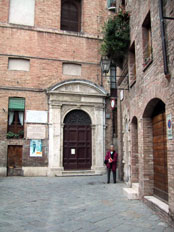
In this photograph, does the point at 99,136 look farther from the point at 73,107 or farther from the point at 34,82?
the point at 34,82

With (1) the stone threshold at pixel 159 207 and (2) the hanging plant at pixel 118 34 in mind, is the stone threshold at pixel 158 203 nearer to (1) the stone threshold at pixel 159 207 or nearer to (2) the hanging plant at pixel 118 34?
(1) the stone threshold at pixel 159 207

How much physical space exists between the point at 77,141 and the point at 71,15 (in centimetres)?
816

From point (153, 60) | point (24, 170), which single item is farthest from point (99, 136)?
point (153, 60)

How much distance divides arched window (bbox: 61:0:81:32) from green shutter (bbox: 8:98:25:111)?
17.9ft

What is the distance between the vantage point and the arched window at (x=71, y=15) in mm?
15334

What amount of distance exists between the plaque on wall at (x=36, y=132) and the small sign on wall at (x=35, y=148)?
0.28 metres

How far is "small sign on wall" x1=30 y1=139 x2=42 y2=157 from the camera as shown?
13266mm

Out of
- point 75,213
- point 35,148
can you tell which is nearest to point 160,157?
point 75,213

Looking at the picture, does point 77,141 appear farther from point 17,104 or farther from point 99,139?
point 17,104

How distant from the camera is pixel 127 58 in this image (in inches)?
351

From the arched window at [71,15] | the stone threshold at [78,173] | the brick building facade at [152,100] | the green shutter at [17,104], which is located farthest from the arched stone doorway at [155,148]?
the arched window at [71,15]

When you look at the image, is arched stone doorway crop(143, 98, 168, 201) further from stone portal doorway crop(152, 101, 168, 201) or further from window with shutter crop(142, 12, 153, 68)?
window with shutter crop(142, 12, 153, 68)

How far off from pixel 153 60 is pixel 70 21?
1117 cm

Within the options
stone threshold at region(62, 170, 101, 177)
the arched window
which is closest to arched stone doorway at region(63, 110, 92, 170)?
stone threshold at region(62, 170, 101, 177)
